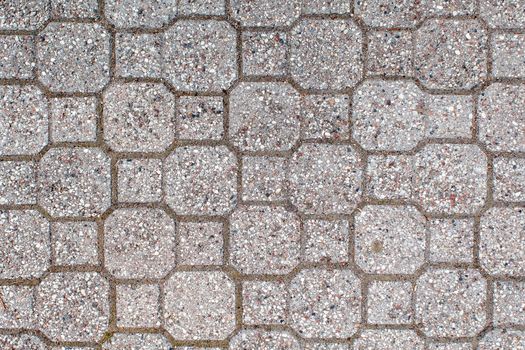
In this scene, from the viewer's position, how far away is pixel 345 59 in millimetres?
2014

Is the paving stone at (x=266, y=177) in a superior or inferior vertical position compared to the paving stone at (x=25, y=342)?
superior

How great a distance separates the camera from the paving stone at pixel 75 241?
2033 millimetres

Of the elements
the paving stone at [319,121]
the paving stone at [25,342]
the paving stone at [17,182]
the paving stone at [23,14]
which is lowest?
the paving stone at [25,342]

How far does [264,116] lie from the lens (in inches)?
79.4

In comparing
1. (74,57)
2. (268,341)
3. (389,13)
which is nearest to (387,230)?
(268,341)

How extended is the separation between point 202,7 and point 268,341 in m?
1.38

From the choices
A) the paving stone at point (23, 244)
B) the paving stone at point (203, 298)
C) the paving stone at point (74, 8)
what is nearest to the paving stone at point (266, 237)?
the paving stone at point (203, 298)

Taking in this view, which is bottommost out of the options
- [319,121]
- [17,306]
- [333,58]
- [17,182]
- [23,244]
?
[17,306]

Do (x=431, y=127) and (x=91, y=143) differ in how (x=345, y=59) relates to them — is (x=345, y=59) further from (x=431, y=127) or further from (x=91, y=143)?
(x=91, y=143)

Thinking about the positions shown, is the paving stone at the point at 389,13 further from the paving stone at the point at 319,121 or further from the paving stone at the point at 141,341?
the paving stone at the point at 141,341

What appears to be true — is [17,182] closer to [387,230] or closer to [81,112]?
[81,112]

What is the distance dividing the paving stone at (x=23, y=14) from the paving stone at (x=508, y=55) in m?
1.81

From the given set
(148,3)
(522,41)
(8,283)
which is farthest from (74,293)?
(522,41)

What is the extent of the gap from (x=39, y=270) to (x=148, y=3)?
3.84 feet
